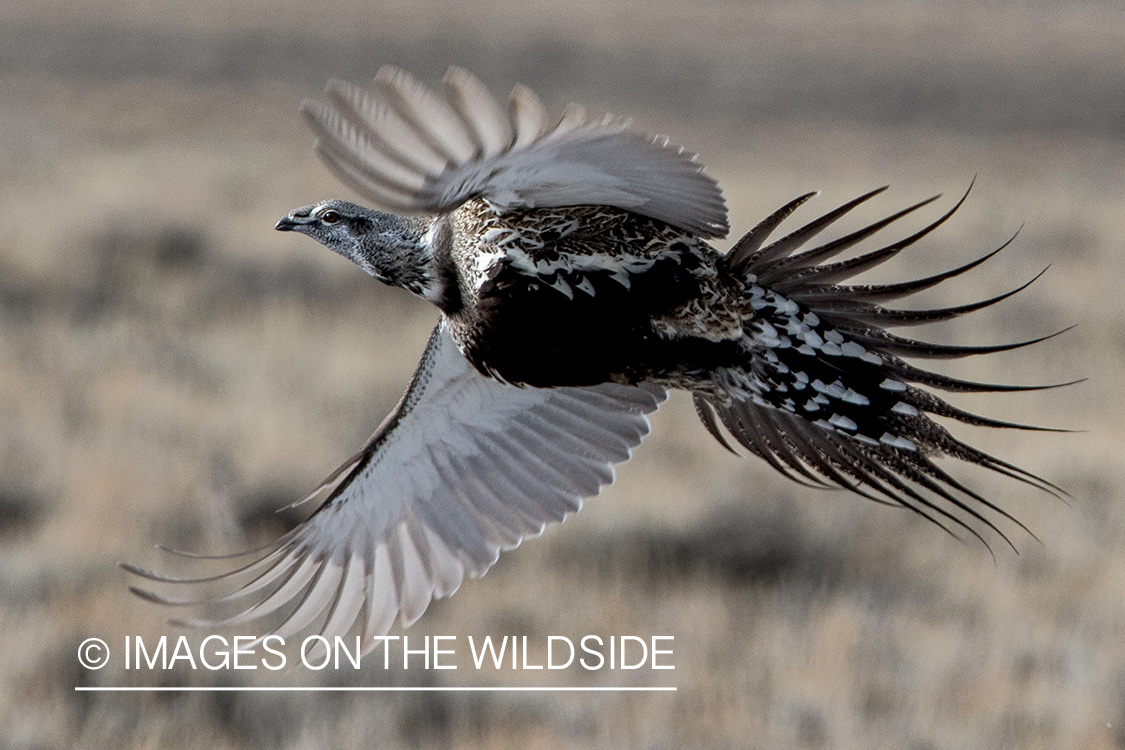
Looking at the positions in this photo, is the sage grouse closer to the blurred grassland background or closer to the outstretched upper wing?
the outstretched upper wing

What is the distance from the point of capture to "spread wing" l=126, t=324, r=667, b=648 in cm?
398

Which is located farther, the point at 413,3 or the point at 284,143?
the point at 413,3

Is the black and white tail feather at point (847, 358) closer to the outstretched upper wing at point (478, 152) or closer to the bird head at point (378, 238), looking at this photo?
the outstretched upper wing at point (478, 152)

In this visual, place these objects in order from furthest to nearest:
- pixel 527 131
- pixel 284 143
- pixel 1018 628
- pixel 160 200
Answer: pixel 284 143, pixel 160 200, pixel 1018 628, pixel 527 131

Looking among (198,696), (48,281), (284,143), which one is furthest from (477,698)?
(284,143)

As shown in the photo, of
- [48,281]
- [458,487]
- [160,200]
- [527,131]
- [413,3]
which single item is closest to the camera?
[527,131]

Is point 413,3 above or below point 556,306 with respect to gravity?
above

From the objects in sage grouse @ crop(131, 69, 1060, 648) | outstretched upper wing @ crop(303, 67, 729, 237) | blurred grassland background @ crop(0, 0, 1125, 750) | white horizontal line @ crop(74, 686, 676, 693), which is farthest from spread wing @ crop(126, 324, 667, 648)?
outstretched upper wing @ crop(303, 67, 729, 237)

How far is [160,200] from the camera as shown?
38.1 feet

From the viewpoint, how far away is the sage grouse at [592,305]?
9.11 ft

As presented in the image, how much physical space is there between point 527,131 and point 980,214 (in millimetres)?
12575

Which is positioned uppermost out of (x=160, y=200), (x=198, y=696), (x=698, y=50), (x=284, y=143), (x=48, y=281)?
(x=698, y=50)

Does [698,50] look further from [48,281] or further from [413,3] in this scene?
[48,281]

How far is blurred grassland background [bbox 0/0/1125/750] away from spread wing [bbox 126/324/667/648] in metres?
0.71
